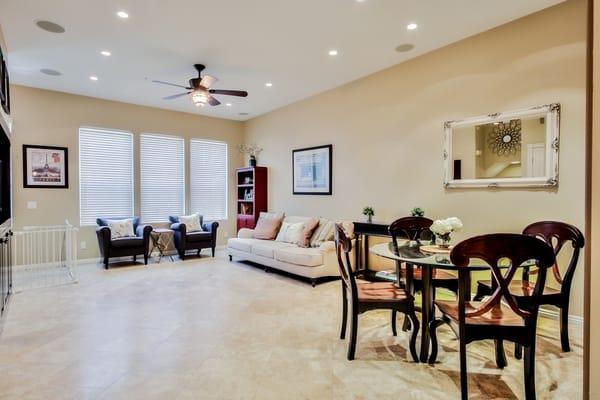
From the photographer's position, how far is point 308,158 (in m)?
6.57

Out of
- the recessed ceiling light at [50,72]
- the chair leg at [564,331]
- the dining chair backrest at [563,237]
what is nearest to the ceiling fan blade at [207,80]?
the recessed ceiling light at [50,72]

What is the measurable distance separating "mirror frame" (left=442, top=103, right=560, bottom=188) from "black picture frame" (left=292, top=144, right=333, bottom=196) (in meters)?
2.18

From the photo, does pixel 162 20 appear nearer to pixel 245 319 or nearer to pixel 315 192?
pixel 245 319

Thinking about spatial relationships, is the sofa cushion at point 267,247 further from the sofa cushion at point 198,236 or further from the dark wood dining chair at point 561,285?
the dark wood dining chair at point 561,285

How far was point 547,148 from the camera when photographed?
347 centimetres

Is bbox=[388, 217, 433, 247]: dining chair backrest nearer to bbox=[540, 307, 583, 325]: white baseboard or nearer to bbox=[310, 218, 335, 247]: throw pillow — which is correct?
bbox=[540, 307, 583, 325]: white baseboard

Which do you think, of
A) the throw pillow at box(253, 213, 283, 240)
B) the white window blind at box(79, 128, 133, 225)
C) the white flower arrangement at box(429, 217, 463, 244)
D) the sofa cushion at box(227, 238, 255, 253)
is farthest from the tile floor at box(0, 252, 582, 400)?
the white window blind at box(79, 128, 133, 225)

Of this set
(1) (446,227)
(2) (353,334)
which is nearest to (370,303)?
(2) (353,334)

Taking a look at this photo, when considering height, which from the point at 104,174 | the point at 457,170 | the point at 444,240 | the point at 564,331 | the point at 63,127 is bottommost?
the point at 564,331

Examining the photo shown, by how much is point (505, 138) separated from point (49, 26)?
530cm

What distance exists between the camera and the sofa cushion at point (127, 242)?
19.3 feet

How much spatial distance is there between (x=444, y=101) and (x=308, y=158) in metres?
2.82

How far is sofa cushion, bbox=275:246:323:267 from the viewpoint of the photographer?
4785 mm

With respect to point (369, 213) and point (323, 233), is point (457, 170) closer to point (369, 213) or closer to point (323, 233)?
point (369, 213)
